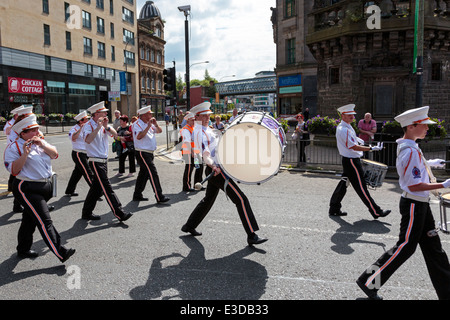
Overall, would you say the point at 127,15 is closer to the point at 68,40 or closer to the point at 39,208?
the point at 68,40

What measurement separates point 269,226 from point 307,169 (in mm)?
6136

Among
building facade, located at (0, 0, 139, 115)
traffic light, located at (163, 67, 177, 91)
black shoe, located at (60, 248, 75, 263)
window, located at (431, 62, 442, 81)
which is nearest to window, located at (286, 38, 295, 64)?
building facade, located at (0, 0, 139, 115)

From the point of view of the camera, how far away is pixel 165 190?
900 cm

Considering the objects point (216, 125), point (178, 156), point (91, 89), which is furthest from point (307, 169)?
point (91, 89)

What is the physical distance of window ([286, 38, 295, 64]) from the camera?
35.6 m

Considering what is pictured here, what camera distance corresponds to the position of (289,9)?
115ft

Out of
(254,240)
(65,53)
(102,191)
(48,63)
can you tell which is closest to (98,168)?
(102,191)

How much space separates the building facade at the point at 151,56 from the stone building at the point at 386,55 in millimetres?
41746

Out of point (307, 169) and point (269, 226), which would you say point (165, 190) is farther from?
point (307, 169)

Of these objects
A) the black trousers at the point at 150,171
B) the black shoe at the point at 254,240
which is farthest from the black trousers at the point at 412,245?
the black trousers at the point at 150,171

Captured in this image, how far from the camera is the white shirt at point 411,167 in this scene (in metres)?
3.47

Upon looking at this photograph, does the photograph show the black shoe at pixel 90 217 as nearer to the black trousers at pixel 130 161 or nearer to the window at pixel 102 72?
the black trousers at pixel 130 161

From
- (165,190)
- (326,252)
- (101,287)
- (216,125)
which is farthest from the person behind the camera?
(216,125)

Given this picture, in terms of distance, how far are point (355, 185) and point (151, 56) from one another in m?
59.0
